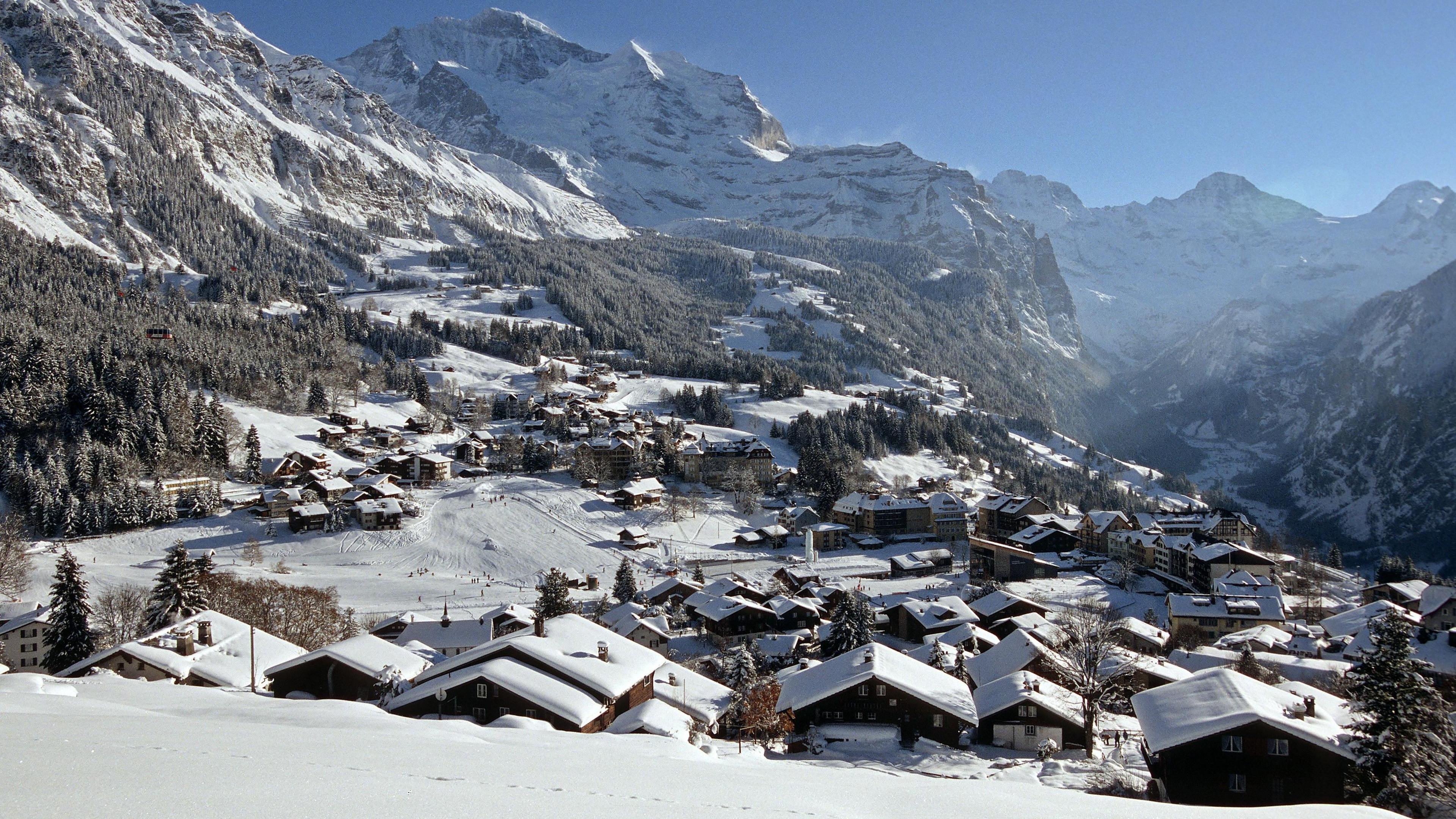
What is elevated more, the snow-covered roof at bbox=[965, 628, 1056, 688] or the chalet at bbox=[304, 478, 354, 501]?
the chalet at bbox=[304, 478, 354, 501]

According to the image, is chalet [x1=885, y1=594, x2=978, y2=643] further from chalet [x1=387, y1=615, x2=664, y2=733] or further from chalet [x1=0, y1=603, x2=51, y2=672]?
chalet [x1=0, y1=603, x2=51, y2=672]

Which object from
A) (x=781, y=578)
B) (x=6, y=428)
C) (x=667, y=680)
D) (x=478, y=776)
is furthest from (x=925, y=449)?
(x=478, y=776)

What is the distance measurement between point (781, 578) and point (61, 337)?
299 feet

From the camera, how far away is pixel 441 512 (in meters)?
77.0

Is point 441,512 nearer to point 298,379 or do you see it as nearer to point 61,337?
point 298,379

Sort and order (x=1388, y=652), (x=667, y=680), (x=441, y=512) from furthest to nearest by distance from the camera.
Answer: (x=441, y=512), (x=667, y=680), (x=1388, y=652)

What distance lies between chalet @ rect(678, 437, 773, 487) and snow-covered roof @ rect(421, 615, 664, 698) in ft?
211

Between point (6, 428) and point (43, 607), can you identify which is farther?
point (6, 428)

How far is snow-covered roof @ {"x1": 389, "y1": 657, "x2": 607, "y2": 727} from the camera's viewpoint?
24.0 metres

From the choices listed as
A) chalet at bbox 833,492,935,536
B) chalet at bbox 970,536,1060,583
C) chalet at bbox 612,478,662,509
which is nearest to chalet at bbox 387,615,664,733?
chalet at bbox 970,536,1060,583

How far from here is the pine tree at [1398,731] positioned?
59.5ft

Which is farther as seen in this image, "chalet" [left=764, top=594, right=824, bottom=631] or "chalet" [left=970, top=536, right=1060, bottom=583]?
"chalet" [left=970, top=536, right=1060, bottom=583]

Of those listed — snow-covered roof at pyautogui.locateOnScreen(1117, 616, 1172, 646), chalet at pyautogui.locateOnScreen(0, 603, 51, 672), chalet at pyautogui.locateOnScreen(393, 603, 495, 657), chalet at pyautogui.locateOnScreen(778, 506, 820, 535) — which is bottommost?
chalet at pyautogui.locateOnScreen(0, 603, 51, 672)

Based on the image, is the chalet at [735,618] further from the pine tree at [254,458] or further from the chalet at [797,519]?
the pine tree at [254,458]
